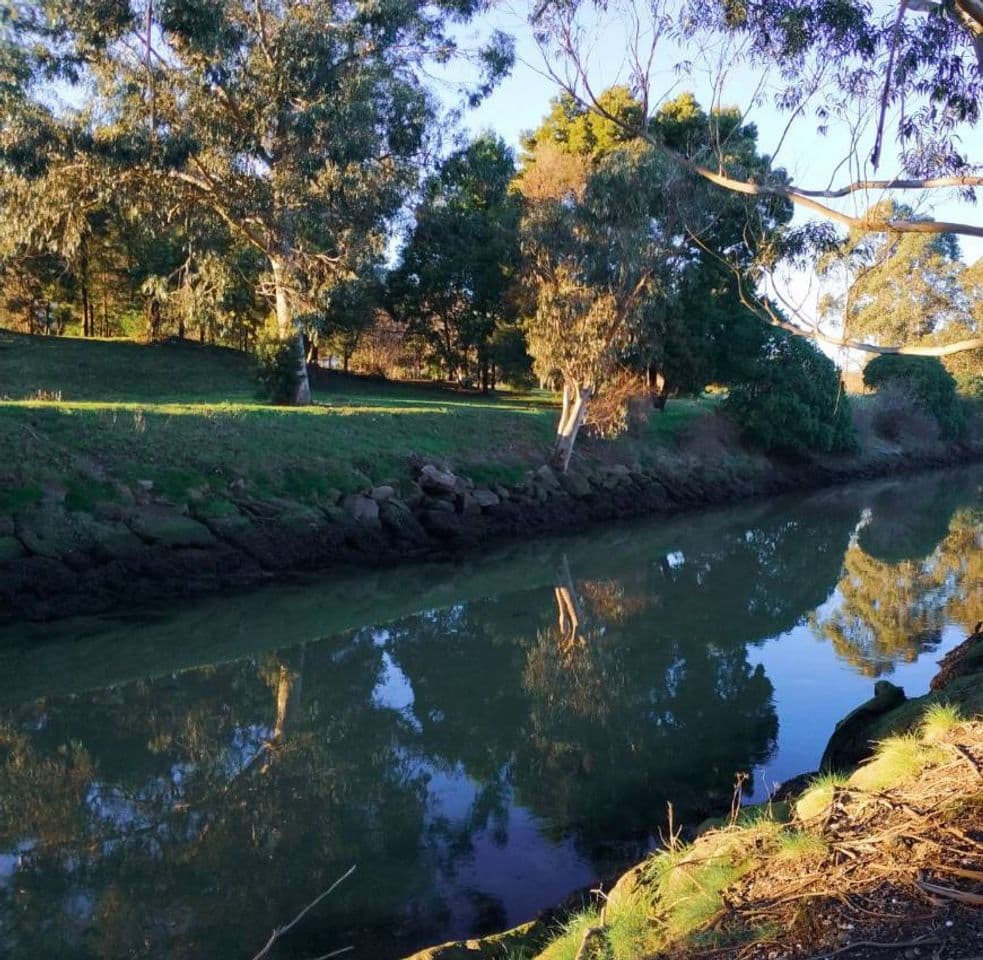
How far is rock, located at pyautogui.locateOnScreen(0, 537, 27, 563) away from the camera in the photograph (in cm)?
1104

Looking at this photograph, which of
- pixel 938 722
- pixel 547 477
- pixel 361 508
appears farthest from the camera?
pixel 547 477

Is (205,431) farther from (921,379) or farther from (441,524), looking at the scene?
(921,379)

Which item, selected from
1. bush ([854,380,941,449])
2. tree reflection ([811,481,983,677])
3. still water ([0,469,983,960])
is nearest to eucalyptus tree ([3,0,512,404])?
still water ([0,469,983,960])

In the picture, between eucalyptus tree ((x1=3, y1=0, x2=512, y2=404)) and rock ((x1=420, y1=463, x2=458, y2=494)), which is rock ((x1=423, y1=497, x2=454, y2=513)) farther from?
eucalyptus tree ((x1=3, y1=0, x2=512, y2=404))

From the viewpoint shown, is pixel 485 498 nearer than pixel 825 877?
No

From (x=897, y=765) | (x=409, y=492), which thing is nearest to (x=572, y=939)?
(x=897, y=765)

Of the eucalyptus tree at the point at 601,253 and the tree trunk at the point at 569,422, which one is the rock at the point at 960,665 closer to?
the eucalyptus tree at the point at 601,253

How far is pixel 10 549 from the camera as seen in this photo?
36.6ft

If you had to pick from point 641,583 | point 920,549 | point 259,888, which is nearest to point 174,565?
point 641,583

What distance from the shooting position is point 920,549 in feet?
58.9

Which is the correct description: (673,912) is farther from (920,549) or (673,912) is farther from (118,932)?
(920,549)

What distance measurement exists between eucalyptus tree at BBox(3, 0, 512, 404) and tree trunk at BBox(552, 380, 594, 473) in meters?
5.37

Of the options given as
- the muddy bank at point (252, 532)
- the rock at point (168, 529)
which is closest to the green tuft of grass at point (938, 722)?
the muddy bank at point (252, 532)

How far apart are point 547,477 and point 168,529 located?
9662mm
